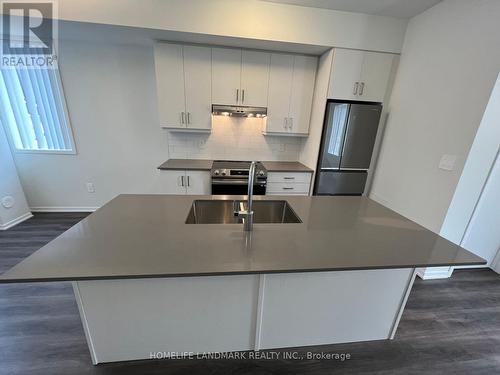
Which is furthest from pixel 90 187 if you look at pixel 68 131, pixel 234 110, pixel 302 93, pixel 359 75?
pixel 359 75

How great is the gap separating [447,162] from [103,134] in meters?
→ 4.29

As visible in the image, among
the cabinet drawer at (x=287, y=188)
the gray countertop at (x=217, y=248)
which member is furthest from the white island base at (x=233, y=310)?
the cabinet drawer at (x=287, y=188)

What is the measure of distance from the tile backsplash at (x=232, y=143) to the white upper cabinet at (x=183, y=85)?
0.36 meters

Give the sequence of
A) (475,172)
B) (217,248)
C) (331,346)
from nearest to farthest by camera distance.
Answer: (217,248)
(331,346)
(475,172)

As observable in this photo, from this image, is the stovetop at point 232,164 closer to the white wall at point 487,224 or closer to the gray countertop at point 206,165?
the gray countertop at point 206,165

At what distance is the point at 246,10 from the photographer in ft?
7.19

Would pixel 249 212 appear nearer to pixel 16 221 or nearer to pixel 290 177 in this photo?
pixel 290 177

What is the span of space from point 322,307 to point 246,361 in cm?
62


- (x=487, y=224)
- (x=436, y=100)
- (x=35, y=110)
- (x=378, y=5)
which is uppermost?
(x=378, y=5)

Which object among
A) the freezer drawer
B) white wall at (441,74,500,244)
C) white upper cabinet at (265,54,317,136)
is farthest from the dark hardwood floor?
white upper cabinet at (265,54,317,136)

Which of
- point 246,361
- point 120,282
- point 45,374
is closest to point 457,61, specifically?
point 246,361

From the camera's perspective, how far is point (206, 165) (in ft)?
9.63

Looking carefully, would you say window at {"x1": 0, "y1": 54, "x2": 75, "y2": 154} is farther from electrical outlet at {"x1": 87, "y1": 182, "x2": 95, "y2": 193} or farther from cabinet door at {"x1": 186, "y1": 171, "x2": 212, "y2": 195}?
cabinet door at {"x1": 186, "y1": 171, "x2": 212, "y2": 195}

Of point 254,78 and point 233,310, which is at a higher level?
point 254,78
